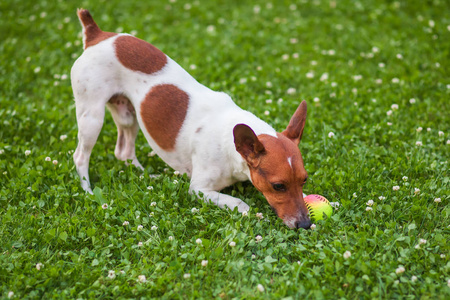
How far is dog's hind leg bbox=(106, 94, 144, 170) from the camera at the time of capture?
5.12 metres

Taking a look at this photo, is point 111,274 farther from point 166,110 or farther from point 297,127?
point 297,127

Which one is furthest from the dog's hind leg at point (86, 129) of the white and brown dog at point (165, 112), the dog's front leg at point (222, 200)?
the dog's front leg at point (222, 200)

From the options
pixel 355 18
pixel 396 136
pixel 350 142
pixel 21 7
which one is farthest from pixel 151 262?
pixel 21 7

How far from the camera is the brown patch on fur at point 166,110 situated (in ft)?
15.5

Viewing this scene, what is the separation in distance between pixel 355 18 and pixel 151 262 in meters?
6.92

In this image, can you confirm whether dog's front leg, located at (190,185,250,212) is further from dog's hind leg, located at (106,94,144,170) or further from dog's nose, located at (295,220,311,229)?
dog's hind leg, located at (106,94,144,170)

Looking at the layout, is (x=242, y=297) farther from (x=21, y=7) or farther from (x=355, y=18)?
(x=21, y=7)

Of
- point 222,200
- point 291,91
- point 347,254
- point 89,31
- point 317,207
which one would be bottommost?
point 291,91

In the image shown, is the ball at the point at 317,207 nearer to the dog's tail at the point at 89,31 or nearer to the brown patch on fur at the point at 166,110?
the brown patch on fur at the point at 166,110

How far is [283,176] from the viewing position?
390 cm

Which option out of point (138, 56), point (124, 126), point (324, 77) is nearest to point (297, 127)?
point (138, 56)

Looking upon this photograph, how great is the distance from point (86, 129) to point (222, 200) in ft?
5.35

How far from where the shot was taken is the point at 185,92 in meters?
4.81

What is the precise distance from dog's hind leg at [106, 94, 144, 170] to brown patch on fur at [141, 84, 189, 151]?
431mm
